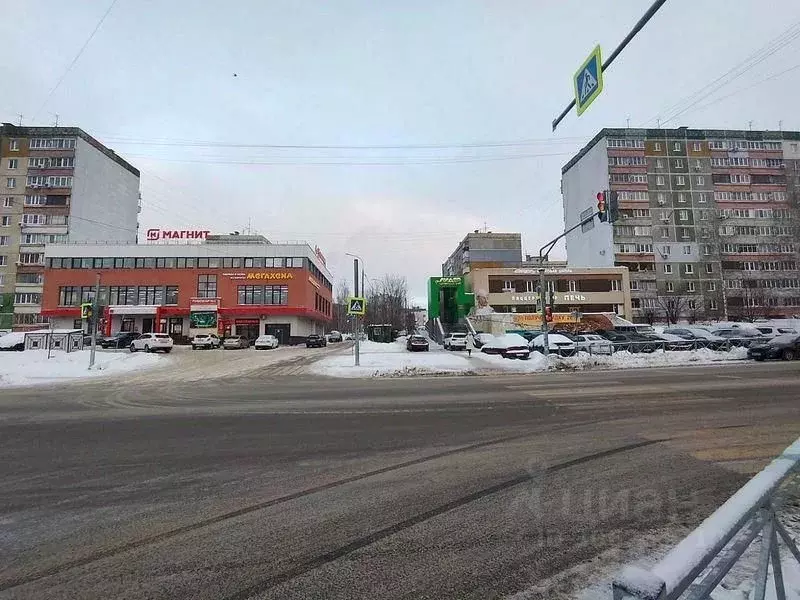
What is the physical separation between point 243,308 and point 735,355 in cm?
5311

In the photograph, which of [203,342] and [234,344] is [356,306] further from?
[203,342]

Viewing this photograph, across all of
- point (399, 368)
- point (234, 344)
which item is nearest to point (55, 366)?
point (399, 368)

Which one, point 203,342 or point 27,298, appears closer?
point 203,342

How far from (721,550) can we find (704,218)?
8815 cm

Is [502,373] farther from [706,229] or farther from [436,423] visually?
[706,229]

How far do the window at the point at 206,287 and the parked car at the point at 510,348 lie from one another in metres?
43.5

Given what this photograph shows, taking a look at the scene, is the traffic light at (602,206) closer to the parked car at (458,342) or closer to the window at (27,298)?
the parked car at (458,342)

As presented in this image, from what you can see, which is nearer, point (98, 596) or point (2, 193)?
point (98, 596)

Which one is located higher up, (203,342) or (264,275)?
(264,275)

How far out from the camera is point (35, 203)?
232 feet

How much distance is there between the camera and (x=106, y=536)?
4223 millimetres

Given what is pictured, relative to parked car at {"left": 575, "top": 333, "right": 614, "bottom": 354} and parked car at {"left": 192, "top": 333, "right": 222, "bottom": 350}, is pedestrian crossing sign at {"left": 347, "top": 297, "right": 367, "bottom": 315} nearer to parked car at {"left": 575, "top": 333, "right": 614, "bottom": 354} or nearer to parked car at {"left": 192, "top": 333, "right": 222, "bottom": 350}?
parked car at {"left": 575, "top": 333, "right": 614, "bottom": 354}

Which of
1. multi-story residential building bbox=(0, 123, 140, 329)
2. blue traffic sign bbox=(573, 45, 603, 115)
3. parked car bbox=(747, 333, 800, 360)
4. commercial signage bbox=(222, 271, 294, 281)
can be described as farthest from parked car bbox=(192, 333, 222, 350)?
blue traffic sign bbox=(573, 45, 603, 115)

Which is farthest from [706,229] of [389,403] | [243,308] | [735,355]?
[389,403]
